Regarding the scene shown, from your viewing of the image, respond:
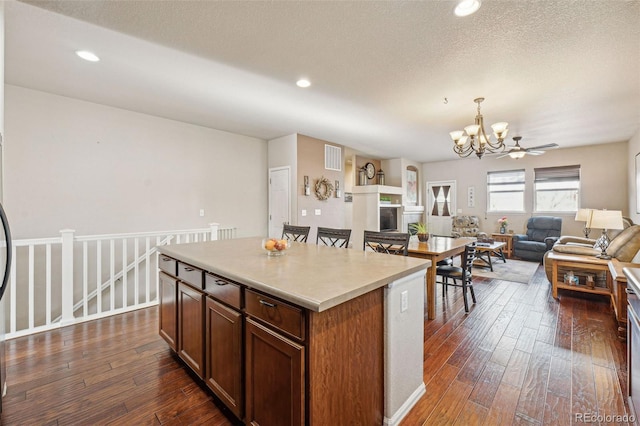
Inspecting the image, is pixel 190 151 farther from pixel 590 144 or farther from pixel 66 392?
pixel 590 144

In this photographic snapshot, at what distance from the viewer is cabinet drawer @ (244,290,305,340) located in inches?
46.5

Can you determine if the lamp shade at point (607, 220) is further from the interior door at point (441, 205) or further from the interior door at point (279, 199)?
the interior door at point (441, 205)

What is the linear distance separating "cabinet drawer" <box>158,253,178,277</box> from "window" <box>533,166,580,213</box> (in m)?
8.20

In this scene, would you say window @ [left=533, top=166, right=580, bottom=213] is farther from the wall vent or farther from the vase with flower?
the wall vent

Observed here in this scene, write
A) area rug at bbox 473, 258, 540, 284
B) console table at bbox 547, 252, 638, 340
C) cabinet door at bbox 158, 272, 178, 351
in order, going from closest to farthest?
cabinet door at bbox 158, 272, 178, 351
console table at bbox 547, 252, 638, 340
area rug at bbox 473, 258, 540, 284

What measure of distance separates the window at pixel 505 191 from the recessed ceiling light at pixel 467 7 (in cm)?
683

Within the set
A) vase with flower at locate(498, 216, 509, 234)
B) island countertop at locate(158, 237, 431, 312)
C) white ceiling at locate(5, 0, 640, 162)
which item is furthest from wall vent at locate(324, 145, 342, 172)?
vase with flower at locate(498, 216, 509, 234)

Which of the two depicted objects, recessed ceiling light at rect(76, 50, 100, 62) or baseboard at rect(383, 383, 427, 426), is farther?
recessed ceiling light at rect(76, 50, 100, 62)

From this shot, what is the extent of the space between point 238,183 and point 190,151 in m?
1.01

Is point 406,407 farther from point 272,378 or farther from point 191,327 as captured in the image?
point 191,327

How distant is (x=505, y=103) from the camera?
11.9 feet

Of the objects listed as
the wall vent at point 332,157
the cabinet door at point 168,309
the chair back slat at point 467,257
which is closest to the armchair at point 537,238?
the chair back slat at point 467,257

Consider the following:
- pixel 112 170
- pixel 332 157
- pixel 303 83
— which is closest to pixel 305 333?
pixel 303 83

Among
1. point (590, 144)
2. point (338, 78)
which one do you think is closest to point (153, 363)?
point (338, 78)
